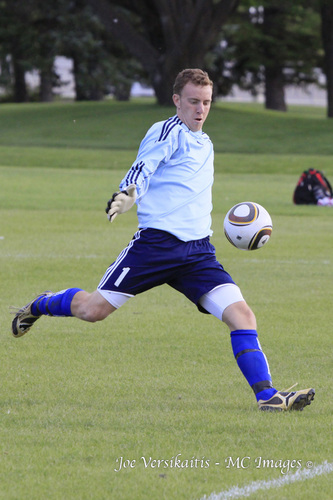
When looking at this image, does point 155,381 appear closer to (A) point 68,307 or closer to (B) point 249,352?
(A) point 68,307

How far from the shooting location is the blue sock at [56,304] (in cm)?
620

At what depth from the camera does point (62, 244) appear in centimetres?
1342

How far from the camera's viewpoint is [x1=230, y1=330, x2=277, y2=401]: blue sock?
5.57 m

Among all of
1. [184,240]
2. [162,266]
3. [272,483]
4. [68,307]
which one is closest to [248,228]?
[184,240]

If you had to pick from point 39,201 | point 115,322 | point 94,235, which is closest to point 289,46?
point 39,201

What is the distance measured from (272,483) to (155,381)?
2.07m

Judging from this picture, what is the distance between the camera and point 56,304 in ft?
20.6

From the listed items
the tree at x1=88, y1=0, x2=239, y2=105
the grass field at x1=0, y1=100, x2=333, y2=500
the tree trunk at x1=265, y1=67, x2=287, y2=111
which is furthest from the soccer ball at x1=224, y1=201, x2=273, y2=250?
the tree trunk at x1=265, y1=67, x2=287, y2=111

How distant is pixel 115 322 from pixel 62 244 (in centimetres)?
507

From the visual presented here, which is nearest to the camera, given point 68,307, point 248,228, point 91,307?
point 91,307

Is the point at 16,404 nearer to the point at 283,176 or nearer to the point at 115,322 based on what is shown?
the point at 115,322

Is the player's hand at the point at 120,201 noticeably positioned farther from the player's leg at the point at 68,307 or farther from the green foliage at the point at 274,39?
the green foliage at the point at 274,39

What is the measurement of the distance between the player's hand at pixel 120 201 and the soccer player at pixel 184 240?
0.37 meters

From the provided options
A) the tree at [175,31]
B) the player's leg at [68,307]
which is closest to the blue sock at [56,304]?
the player's leg at [68,307]
